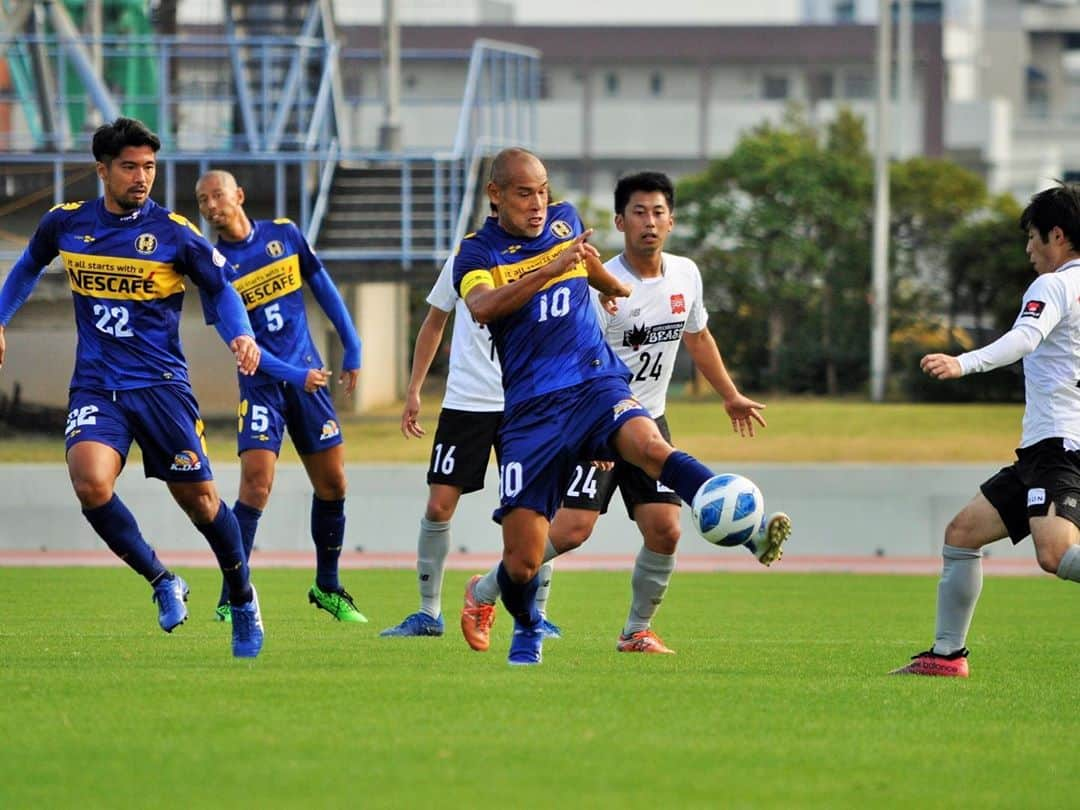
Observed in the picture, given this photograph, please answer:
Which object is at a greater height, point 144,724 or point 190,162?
point 190,162

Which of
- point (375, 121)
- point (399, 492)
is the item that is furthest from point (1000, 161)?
point (399, 492)

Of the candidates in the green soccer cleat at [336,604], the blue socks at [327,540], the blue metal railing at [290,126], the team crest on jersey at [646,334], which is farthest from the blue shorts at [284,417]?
the blue metal railing at [290,126]

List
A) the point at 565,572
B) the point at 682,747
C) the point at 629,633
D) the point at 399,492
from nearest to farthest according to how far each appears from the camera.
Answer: the point at 682,747 < the point at 629,633 < the point at 565,572 < the point at 399,492

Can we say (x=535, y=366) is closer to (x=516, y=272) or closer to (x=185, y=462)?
(x=516, y=272)

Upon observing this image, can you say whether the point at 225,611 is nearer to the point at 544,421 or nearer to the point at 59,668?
the point at 59,668

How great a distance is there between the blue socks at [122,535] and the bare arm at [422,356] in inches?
Result: 67.0

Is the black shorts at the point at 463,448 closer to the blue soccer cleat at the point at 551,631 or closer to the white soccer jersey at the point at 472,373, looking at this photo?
the white soccer jersey at the point at 472,373

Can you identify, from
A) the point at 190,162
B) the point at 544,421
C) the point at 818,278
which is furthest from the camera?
the point at 818,278

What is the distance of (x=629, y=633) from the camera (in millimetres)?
10125

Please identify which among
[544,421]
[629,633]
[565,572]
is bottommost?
[565,572]

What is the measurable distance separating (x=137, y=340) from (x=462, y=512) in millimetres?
10956

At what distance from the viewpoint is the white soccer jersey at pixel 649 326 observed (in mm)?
9984

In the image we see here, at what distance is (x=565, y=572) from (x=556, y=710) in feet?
36.4

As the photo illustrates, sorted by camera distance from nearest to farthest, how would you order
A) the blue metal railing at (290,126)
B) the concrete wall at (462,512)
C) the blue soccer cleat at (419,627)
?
1. the blue soccer cleat at (419,627)
2. the concrete wall at (462,512)
3. the blue metal railing at (290,126)
